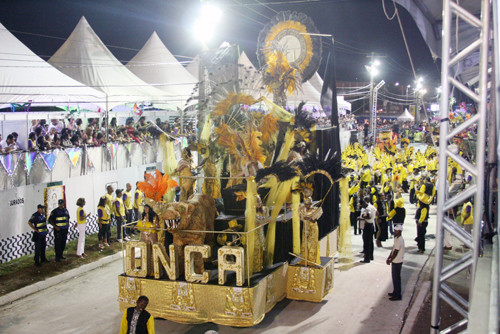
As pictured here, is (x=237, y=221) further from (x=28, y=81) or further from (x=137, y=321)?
(x=28, y=81)

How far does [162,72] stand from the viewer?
2267 centimetres

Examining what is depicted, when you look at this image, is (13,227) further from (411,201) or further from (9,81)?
(411,201)

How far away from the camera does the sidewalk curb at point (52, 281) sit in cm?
1062

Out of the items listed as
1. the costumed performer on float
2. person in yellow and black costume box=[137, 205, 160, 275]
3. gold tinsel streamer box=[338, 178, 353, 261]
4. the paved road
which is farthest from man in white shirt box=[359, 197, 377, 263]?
person in yellow and black costume box=[137, 205, 160, 275]

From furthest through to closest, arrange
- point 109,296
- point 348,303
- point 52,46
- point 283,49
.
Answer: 1. point 52,46
2. point 283,49
3. point 109,296
4. point 348,303

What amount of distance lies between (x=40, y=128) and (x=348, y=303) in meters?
9.83

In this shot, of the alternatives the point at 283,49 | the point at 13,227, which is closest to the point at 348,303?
the point at 283,49

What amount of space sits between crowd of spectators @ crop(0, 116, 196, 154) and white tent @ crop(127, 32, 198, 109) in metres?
1.48

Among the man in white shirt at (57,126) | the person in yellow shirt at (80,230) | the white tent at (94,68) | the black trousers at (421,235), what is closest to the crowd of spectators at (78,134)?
the man in white shirt at (57,126)

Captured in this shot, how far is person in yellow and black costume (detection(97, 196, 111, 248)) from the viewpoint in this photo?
46.5 ft

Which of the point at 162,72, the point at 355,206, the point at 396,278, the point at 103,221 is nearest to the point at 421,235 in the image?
the point at 355,206

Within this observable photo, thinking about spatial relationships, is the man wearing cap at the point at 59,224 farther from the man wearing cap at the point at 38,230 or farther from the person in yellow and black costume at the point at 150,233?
the person in yellow and black costume at the point at 150,233

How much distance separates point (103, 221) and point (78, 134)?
10.3ft

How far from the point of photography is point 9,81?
42.9 ft
